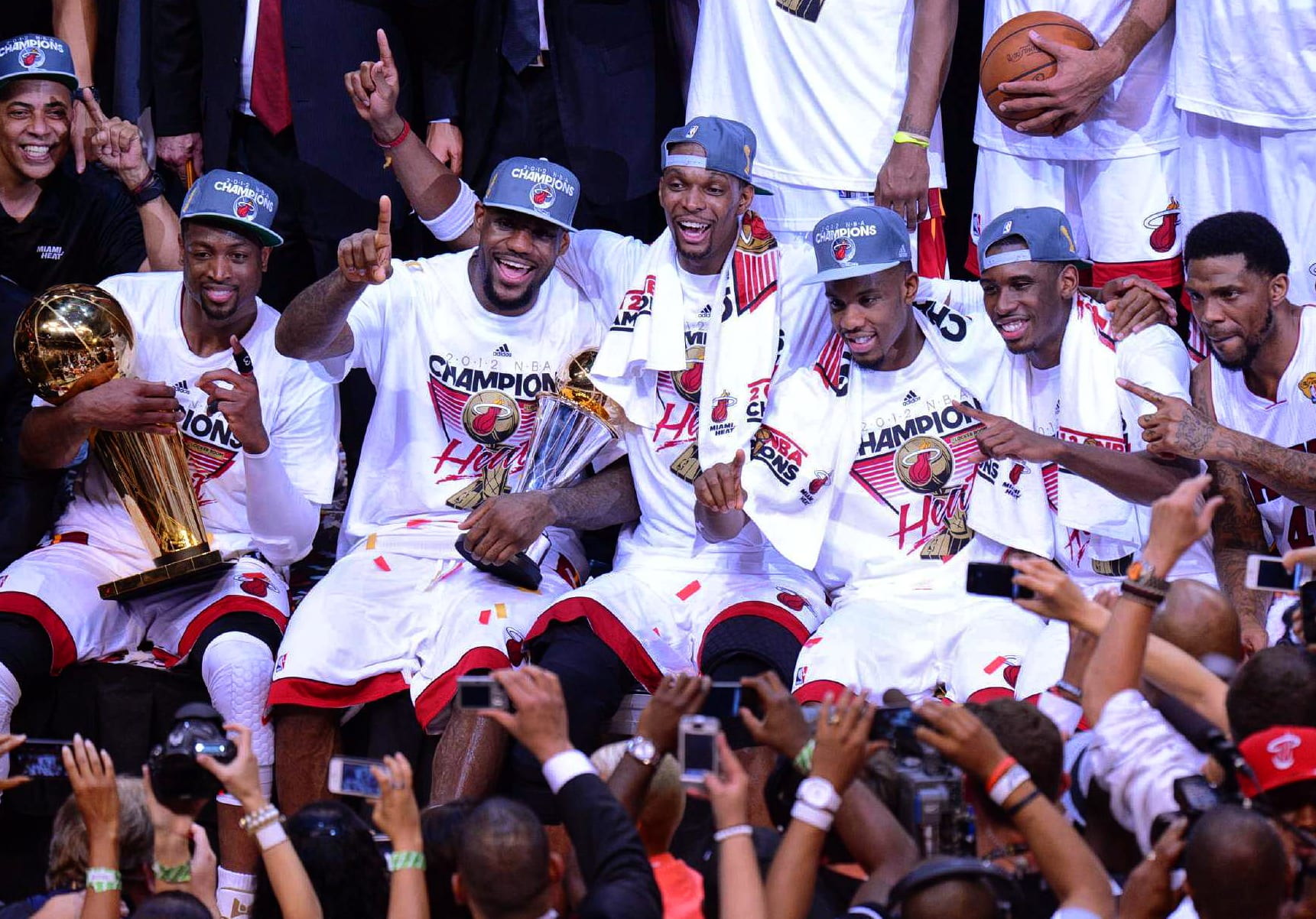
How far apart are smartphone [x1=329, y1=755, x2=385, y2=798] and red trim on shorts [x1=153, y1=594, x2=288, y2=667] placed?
2312 mm

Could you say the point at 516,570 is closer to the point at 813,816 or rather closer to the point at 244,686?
the point at 244,686

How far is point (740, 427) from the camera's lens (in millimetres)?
6137

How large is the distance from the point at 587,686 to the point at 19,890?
80.4 inches

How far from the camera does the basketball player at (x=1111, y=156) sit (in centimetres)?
653

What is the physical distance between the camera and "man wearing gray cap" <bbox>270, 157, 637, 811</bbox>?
595cm

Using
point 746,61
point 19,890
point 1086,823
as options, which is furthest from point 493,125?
point 1086,823

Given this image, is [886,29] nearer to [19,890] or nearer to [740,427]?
[740,427]

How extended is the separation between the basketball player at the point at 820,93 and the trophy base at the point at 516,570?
5.73 feet

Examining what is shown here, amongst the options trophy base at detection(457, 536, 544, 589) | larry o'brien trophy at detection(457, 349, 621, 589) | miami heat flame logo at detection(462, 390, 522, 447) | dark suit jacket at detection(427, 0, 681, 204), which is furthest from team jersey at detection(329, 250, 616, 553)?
dark suit jacket at detection(427, 0, 681, 204)

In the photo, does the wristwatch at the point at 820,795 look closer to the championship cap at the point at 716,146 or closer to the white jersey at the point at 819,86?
the championship cap at the point at 716,146

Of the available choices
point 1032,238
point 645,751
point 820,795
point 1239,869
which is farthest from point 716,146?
point 1239,869

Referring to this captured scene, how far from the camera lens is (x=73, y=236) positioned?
22.8ft

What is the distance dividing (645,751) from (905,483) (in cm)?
235

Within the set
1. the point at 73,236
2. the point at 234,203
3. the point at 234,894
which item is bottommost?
the point at 234,894
